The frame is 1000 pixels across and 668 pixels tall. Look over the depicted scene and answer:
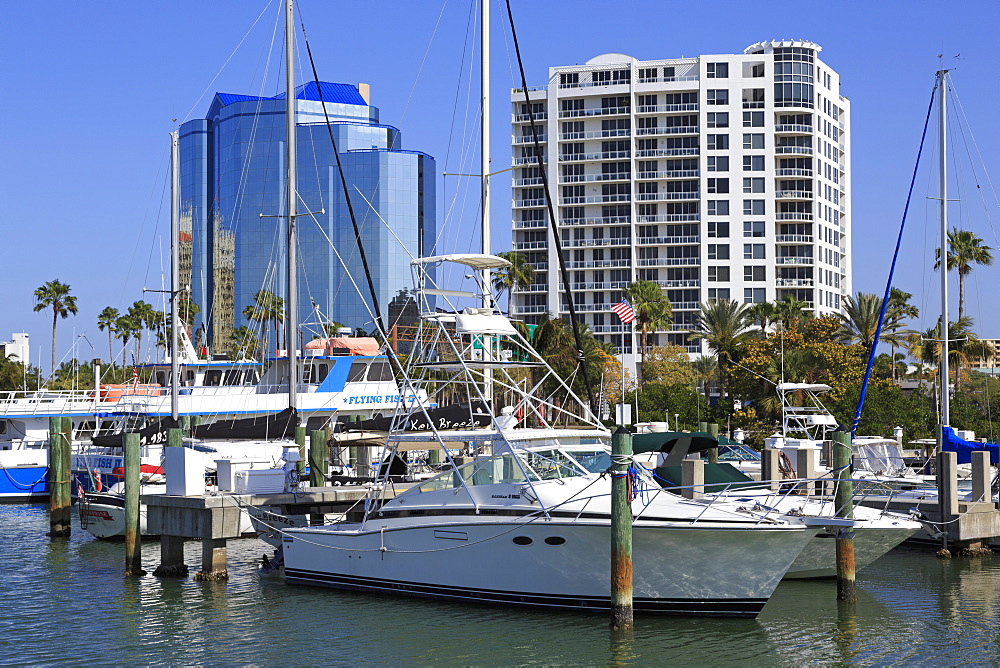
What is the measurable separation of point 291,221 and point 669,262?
68.0m

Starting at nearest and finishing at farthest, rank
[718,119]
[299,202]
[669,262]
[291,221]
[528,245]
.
A: [291,221] → [718,119] → [669,262] → [528,245] → [299,202]

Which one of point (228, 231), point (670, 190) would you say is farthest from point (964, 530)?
point (228, 231)

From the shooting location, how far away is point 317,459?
85.0ft

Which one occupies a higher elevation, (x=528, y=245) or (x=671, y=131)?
(x=671, y=131)

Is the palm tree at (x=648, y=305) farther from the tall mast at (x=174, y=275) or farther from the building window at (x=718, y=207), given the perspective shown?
the tall mast at (x=174, y=275)

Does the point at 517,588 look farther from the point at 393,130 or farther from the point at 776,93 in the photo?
the point at 393,130

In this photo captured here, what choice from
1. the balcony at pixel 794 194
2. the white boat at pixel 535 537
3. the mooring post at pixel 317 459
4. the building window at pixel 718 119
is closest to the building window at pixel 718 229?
the balcony at pixel 794 194

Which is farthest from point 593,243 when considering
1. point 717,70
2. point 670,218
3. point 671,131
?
point 717,70

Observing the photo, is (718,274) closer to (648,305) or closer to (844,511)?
(648,305)

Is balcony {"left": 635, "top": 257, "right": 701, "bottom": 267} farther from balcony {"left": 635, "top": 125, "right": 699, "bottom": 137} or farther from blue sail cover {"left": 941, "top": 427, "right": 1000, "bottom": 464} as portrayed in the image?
blue sail cover {"left": 941, "top": 427, "right": 1000, "bottom": 464}

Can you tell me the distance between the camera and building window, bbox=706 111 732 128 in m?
94.4

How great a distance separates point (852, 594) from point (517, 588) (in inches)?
229

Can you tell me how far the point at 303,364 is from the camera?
43156 mm

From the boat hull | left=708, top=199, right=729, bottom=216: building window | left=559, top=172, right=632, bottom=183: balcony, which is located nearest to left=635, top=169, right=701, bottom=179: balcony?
left=559, top=172, right=632, bottom=183: balcony
